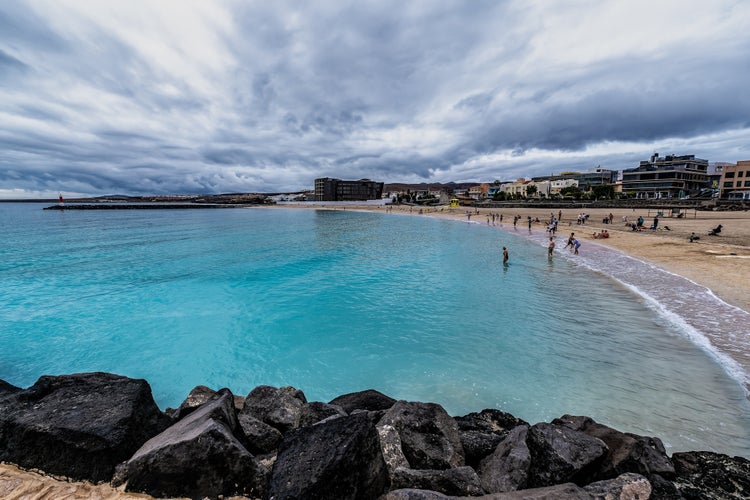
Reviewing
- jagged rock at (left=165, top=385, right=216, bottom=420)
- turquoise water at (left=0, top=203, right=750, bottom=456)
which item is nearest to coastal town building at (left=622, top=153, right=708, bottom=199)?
turquoise water at (left=0, top=203, right=750, bottom=456)

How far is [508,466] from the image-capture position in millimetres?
3688

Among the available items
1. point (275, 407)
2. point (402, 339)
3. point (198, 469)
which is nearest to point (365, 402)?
point (275, 407)

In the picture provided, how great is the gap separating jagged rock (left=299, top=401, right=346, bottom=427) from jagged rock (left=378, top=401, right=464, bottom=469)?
2.96ft

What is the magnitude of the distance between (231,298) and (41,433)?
13131mm

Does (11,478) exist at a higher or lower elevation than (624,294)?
higher

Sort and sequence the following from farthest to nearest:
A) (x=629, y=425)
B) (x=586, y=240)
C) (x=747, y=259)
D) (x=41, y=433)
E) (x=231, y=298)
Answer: (x=586, y=240) → (x=747, y=259) → (x=231, y=298) → (x=629, y=425) → (x=41, y=433)

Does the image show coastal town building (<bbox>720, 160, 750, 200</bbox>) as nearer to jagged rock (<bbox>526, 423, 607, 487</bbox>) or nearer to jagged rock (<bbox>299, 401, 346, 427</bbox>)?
jagged rock (<bbox>526, 423, 607, 487</bbox>)

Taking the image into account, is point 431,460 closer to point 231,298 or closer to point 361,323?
point 361,323

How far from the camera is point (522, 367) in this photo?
8.90m

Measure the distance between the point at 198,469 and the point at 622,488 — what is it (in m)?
4.48

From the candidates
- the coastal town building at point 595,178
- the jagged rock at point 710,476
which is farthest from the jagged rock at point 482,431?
the coastal town building at point 595,178

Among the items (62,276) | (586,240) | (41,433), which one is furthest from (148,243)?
(586,240)

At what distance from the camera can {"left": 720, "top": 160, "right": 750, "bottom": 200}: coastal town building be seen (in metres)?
71.3

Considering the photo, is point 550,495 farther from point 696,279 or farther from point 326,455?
point 696,279
